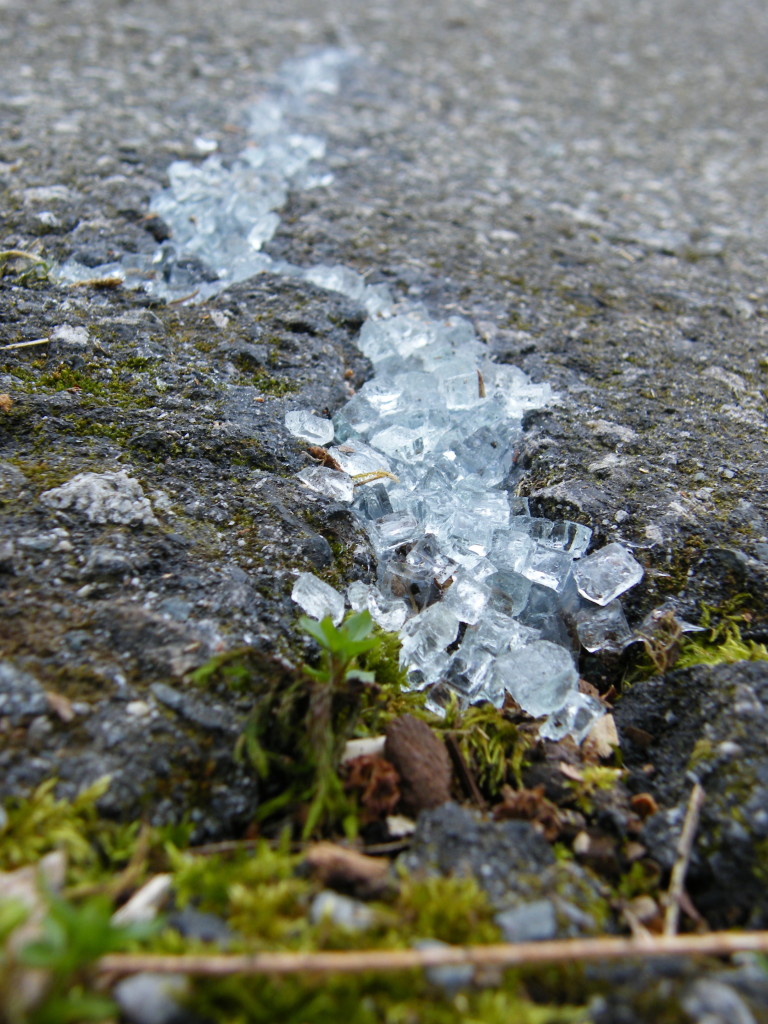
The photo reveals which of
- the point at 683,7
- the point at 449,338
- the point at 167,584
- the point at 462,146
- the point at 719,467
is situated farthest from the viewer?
the point at 683,7

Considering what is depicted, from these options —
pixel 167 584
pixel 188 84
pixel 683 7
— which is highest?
pixel 683 7

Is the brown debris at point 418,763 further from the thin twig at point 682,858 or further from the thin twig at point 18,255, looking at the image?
the thin twig at point 18,255

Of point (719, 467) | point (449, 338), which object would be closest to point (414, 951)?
point (719, 467)

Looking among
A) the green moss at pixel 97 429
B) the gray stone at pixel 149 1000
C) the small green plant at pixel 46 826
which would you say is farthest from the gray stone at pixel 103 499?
the gray stone at pixel 149 1000

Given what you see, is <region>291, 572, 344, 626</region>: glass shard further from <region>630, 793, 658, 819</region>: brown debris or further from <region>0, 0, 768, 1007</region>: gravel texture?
<region>630, 793, 658, 819</region>: brown debris

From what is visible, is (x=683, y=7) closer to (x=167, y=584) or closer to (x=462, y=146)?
(x=462, y=146)

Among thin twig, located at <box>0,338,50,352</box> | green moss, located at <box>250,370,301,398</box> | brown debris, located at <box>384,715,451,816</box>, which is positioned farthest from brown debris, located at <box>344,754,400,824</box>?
thin twig, located at <box>0,338,50,352</box>

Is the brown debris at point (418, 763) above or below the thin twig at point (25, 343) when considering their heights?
below
